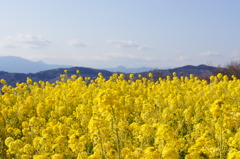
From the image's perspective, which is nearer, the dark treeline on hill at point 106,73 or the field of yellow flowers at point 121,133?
the field of yellow flowers at point 121,133

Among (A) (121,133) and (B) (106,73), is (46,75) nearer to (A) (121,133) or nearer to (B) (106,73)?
(B) (106,73)

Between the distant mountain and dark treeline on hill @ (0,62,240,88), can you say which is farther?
the distant mountain

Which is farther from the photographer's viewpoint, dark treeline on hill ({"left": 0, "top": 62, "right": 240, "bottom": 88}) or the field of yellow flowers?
dark treeline on hill ({"left": 0, "top": 62, "right": 240, "bottom": 88})

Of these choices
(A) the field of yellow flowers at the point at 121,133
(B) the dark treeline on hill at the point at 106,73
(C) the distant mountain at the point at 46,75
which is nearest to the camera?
(A) the field of yellow flowers at the point at 121,133

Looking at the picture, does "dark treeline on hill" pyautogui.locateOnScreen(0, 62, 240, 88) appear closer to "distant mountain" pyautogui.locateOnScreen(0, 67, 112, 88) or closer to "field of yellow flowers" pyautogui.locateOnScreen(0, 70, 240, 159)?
"distant mountain" pyautogui.locateOnScreen(0, 67, 112, 88)

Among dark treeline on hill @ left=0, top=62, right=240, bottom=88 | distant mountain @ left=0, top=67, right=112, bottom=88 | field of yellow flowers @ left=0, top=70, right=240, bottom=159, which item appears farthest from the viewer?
distant mountain @ left=0, top=67, right=112, bottom=88

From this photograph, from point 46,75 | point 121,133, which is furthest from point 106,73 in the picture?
point 121,133

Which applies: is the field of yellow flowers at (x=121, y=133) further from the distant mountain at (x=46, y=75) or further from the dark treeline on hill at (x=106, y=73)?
the distant mountain at (x=46, y=75)

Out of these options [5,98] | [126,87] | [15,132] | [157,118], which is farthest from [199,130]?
[5,98]

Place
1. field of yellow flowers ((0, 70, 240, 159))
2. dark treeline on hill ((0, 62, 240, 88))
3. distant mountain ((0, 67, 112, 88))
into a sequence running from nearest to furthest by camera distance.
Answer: field of yellow flowers ((0, 70, 240, 159)) < dark treeline on hill ((0, 62, 240, 88)) < distant mountain ((0, 67, 112, 88))

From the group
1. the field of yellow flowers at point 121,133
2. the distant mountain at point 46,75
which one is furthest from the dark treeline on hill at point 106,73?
the field of yellow flowers at point 121,133

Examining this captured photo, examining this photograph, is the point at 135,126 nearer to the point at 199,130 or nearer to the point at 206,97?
the point at 199,130

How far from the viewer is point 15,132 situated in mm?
6055

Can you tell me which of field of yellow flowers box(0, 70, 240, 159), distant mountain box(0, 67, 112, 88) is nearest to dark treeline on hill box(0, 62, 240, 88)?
distant mountain box(0, 67, 112, 88)
